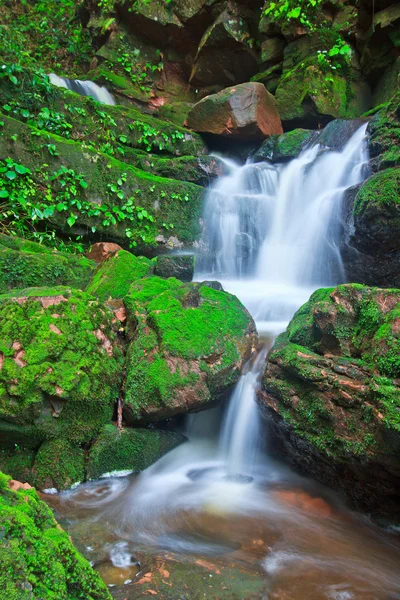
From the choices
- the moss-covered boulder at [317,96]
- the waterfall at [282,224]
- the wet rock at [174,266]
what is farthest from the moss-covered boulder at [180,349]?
the moss-covered boulder at [317,96]

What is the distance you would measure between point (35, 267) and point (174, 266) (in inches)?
74.5

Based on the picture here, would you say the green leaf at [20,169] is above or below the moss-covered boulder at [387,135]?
below

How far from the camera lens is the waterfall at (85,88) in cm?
1033

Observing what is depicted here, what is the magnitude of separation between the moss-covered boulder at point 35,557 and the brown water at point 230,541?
27.3 inches

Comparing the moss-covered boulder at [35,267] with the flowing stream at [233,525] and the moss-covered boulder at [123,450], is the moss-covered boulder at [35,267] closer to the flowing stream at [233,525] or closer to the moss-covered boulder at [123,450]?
the moss-covered boulder at [123,450]

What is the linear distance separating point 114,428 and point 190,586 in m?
1.77

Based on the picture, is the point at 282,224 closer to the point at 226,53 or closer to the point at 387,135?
the point at 387,135

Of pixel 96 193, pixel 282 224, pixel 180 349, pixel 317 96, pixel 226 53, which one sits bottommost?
pixel 180 349

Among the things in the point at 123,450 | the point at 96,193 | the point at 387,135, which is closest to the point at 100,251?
the point at 96,193

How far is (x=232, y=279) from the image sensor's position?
7602 millimetres

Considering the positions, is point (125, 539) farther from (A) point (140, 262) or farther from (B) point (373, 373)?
(A) point (140, 262)

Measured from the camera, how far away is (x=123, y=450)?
3699 millimetres

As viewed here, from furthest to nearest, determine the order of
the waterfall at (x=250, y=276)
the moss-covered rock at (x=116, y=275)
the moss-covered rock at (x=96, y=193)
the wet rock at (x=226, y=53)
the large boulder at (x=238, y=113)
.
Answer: the wet rock at (x=226, y=53), the large boulder at (x=238, y=113), the moss-covered rock at (x=96, y=193), the moss-covered rock at (x=116, y=275), the waterfall at (x=250, y=276)

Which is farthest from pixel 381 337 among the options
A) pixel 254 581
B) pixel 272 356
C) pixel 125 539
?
pixel 125 539
